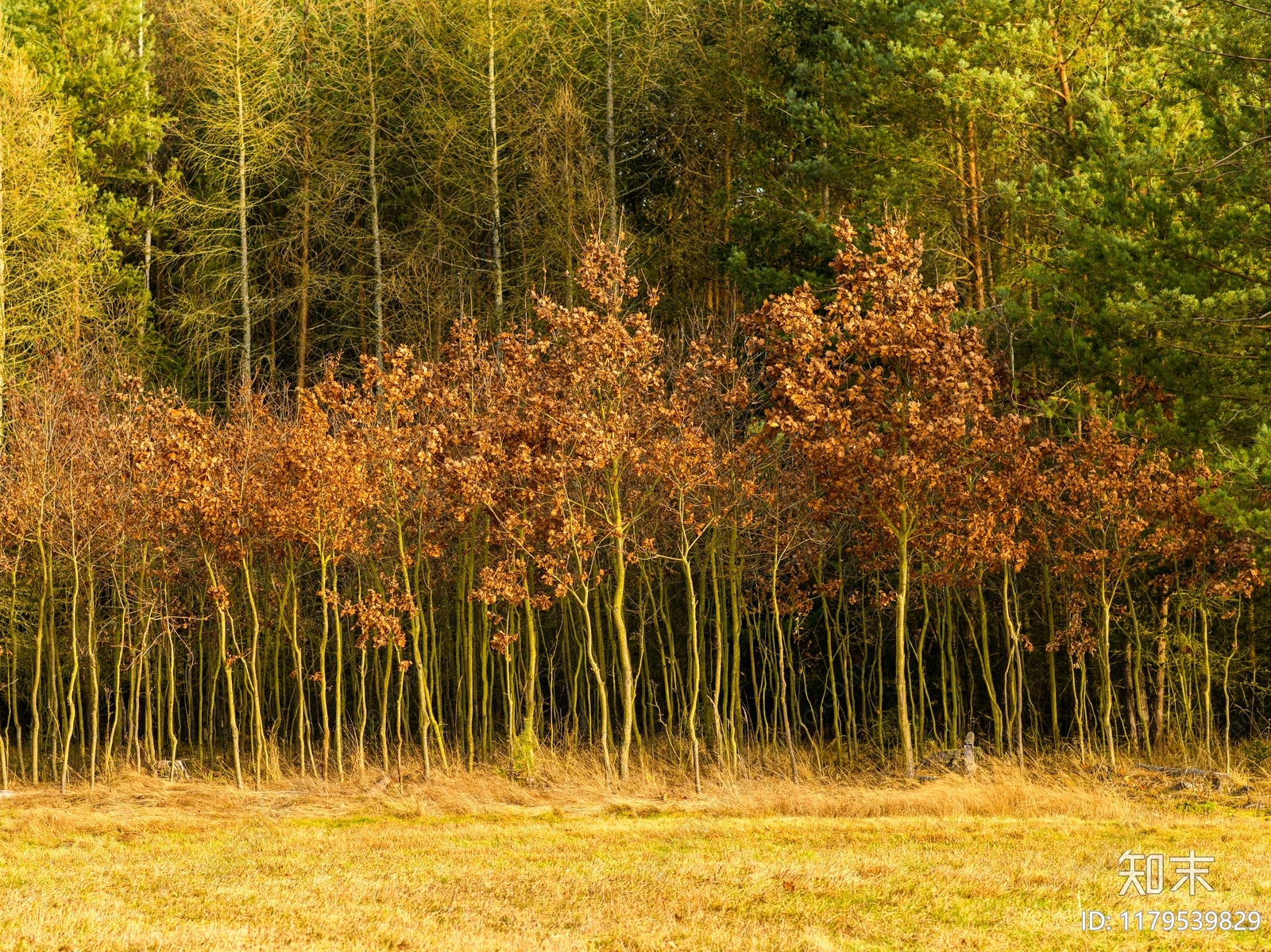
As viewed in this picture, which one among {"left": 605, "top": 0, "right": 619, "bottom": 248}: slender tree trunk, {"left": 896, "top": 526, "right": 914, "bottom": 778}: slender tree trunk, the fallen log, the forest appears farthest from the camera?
{"left": 605, "top": 0, "right": 619, "bottom": 248}: slender tree trunk

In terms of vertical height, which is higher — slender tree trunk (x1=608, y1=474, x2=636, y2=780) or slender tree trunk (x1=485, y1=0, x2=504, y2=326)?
slender tree trunk (x1=485, y1=0, x2=504, y2=326)

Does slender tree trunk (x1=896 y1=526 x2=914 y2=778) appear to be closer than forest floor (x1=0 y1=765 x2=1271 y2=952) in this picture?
No

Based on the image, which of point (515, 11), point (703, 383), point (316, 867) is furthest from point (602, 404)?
point (515, 11)

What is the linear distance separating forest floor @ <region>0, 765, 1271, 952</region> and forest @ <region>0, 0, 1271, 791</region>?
157 centimetres

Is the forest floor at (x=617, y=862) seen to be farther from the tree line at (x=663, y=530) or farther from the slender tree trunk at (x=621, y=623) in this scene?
the tree line at (x=663, y=530)

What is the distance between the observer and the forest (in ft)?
56.3

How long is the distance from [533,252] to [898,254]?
44.2 ft

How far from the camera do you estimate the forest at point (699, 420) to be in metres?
17.2

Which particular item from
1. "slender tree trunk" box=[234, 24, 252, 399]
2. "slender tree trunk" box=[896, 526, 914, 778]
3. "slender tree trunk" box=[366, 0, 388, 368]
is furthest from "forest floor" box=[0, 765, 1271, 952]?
"slender tree trunk" box=[366, 0, 388, 368]

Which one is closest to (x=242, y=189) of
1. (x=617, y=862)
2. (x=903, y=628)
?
(x=903, y=628)

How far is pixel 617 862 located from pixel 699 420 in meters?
8.55

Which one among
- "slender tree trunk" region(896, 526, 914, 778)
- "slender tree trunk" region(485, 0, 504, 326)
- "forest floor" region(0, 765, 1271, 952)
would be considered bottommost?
"forest floor" region(0, 765, 1271, 952)

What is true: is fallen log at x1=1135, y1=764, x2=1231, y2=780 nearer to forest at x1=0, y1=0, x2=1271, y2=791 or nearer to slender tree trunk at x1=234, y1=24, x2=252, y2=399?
forest at x1=0, y1=0, x2=1271, y2=791

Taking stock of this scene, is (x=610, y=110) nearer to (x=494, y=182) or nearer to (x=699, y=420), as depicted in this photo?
(x=494, y=182)
